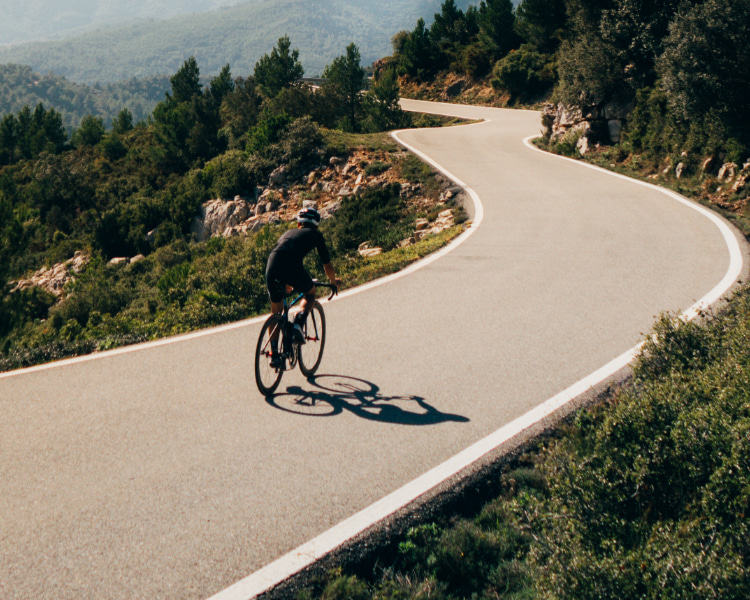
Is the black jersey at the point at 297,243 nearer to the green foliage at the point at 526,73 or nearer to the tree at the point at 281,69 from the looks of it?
the green foliage at the point at 526,73

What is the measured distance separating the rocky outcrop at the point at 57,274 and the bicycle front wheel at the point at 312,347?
27634mm

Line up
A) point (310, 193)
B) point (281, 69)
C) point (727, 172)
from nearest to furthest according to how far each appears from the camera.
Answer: point (727, 172)
point (310, 193)
point (281, 69)

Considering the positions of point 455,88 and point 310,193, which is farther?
point 455,88

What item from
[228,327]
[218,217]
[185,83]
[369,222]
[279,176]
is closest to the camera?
[228,327]

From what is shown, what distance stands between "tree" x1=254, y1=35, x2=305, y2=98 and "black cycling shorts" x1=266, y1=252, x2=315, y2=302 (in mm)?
47150

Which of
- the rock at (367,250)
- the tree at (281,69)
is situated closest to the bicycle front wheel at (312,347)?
the rock at (367,250)

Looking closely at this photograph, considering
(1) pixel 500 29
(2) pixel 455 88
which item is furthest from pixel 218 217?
(1) pixel 500 29

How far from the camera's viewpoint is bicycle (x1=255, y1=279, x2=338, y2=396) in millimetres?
5648

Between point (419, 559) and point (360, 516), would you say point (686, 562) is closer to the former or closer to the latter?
point (419, 559)

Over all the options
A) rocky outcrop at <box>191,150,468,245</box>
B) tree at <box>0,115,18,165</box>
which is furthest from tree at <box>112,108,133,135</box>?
rocky outcrop at <box>191,150,468,245</box>

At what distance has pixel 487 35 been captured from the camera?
46.6 m

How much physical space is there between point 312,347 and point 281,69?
4982cm

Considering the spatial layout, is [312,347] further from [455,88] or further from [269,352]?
[455,88]

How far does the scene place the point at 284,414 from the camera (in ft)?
17.3
